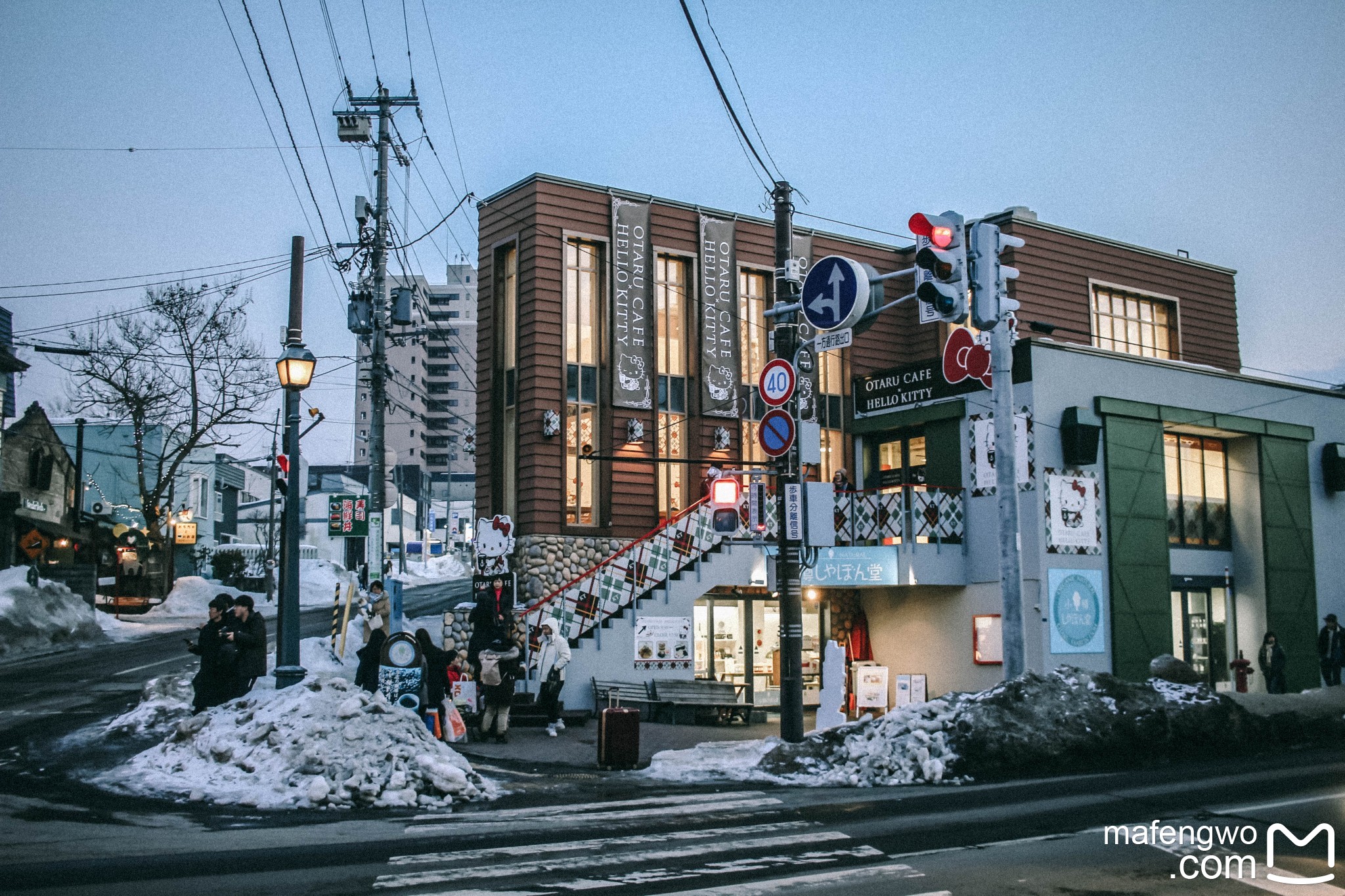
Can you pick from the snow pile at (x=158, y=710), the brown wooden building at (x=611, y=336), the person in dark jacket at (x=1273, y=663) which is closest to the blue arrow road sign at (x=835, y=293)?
the brown wooden building at (x=611, y=336)

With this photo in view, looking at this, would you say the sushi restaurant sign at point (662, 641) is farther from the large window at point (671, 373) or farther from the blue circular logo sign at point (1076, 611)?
the blue circular logo sign at point (1076, 611)

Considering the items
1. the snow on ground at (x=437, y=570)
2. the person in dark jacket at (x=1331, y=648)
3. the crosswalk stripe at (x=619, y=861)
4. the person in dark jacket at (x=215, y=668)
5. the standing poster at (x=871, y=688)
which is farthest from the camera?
the snow on ground at (x=437, y=570)

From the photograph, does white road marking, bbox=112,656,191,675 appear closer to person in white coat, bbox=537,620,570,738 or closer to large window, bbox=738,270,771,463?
person in white coat, bbox=537,620,570,738

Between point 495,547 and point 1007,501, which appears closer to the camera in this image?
point 1007,501

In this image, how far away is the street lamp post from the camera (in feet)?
47.9

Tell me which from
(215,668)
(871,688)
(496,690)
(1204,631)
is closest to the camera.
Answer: (215,668)

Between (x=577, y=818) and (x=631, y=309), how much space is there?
15700mm

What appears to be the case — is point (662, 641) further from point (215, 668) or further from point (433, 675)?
point (215, 668)

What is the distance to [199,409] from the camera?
4294 cm

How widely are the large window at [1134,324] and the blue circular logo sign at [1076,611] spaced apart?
834cm

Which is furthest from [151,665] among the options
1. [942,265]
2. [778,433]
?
[942,265]

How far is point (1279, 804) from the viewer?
1045 cm

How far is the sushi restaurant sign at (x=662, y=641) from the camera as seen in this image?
2106cm

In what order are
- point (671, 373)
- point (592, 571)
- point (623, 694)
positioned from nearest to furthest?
point (623, 694) < point (592, 571) < point (671, 373)
